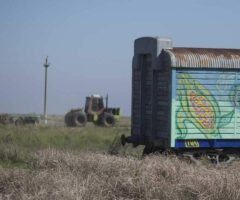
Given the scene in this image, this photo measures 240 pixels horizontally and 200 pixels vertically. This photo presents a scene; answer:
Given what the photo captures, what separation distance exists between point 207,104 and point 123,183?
244 inches

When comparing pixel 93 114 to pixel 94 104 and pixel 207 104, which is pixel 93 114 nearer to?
pixel 94 104

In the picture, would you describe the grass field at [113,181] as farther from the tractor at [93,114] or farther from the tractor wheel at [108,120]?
the tractor wheel at [108,120]

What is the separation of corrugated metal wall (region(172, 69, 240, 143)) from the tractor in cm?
2650

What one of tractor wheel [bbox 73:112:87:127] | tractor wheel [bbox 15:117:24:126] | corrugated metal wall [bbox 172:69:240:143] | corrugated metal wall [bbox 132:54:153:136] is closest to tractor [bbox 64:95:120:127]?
tractor wheel [bbox 73:112:87:127]

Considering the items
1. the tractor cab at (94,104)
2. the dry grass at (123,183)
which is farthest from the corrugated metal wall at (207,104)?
the tractor cab at (94,104)

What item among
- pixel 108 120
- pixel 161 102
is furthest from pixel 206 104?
pixel 108 120

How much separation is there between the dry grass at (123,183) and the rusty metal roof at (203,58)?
426 cm

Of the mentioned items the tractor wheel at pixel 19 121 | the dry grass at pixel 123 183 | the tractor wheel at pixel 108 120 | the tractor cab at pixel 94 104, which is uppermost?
the tractor cab at pixel 94 104

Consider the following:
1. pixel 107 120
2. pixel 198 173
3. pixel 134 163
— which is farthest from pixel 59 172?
pixel 107 120

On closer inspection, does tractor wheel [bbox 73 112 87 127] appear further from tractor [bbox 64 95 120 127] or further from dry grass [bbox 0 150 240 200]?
dry grass [bbox 0 150 240 200]

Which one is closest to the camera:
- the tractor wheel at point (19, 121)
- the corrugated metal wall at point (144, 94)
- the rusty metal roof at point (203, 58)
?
the rusty metal roof at point (203, 58)

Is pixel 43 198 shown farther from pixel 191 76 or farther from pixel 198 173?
pixel 191 76

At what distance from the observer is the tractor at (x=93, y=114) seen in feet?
139

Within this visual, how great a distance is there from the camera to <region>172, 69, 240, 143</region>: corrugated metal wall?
50.9 ft
